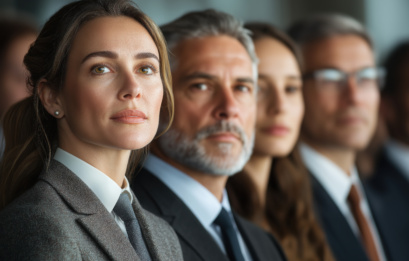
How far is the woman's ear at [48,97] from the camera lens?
3.52 feet

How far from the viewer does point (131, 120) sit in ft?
3.39

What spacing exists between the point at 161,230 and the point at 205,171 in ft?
1.24

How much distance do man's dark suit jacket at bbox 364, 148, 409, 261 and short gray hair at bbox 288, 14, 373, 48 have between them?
2.18ft

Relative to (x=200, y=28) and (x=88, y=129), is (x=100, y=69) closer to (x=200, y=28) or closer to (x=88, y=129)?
(x=88, y=129)

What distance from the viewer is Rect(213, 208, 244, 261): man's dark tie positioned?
1.49 metres

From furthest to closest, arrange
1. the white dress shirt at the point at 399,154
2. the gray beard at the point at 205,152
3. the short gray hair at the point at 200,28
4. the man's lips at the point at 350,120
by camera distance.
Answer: the white dress shirt at the point at 399,154, the man's lips at the point at 350,120, the short gray hair at the point at 200,28, the gray beard at the point at 205,152

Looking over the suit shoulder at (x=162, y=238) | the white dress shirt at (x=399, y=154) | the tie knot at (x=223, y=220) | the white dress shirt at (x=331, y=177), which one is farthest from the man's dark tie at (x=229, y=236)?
the white dress shirt at (x=399, y=154)

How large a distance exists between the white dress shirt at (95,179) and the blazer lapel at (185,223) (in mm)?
374

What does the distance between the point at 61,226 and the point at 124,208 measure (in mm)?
156

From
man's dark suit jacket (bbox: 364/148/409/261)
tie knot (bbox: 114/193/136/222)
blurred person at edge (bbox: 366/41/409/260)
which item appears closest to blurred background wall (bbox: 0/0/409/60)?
blurred person at edge (bbox: 366/41/409/260)

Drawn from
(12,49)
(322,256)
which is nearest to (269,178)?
(322,256)

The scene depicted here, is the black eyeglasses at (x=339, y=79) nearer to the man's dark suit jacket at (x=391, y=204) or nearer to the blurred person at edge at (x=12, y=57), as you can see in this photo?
the man's dark suit jacket at (x=391, y=204)

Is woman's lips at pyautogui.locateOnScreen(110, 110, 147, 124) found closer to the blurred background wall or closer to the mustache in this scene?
the mustache

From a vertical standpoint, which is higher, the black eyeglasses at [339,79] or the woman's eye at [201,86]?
the woman's eye at [201,86]
